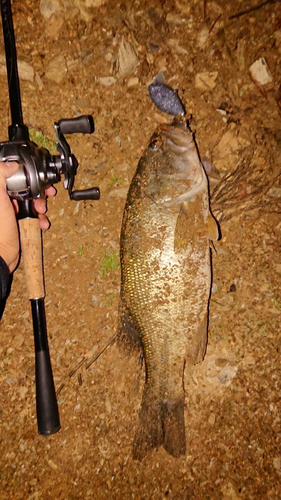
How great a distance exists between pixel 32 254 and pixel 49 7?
6.39 ft

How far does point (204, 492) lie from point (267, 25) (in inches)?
141

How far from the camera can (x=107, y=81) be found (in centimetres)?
248

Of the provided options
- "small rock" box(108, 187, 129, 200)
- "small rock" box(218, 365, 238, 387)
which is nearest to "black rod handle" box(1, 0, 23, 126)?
"small rock" box(108, 187, 129, 200)

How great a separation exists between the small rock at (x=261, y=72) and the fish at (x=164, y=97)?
0.61 m

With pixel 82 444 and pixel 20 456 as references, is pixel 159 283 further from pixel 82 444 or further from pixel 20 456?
pixel 20 456

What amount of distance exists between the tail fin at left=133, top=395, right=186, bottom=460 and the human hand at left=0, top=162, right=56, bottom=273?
1.43m

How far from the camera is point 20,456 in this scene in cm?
245

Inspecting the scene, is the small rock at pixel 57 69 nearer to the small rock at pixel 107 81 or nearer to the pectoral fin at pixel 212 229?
the small rock at pixel 107 81

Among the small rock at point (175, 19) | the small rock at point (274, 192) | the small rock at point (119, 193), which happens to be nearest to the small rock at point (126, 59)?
the small rock at point (175, 19)

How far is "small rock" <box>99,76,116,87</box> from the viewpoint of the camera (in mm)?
2479

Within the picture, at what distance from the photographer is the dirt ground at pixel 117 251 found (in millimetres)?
2383

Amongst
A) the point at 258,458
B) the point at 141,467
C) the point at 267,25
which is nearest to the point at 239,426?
the point at 258,458

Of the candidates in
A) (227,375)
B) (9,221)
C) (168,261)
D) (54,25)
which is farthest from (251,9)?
(227,375)

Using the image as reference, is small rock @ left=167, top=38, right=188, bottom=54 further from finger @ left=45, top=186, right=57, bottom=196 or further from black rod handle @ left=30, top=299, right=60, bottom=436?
black rod handle @ left=30, top=299, right=60, bottom=436
